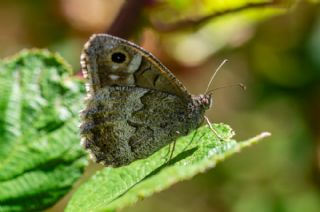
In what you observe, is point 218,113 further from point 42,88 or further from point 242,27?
point 42,88

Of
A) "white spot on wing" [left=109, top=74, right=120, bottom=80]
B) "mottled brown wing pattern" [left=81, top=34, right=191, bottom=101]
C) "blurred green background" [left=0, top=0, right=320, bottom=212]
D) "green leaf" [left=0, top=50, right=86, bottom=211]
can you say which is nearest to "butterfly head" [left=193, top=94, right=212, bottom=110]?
"mottled brown wing pattern" [left=81, top=34, right=191, bottom=101]

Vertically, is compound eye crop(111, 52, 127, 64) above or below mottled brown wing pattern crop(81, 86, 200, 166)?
above

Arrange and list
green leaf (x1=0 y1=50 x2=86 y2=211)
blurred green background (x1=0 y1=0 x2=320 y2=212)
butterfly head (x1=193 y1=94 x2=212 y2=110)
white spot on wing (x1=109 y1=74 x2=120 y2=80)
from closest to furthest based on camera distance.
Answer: green leaf (x1=0 y1=50 x2=86 y2=211) < white spot on wing (x1=109 y1=74 x2=120 y2=80) < butterfly head (x1=193 y1=94 x2=212 y2=110) < blurred green background (x1=0 y1=0 x2=320 y2=212)

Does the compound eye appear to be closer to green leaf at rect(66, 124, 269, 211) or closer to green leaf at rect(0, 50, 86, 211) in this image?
green leaf at rect(0, 50, 86, 211)

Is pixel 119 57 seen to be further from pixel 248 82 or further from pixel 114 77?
pixel 248 82

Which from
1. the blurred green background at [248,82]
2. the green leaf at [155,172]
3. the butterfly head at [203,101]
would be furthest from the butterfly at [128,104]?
the blurred green background at [248,82]

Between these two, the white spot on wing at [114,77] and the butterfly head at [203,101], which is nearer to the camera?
the white spot on wing at [114,77]

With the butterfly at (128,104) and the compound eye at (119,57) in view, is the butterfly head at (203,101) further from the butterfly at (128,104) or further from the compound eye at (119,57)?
the compound eye at (119,57)
